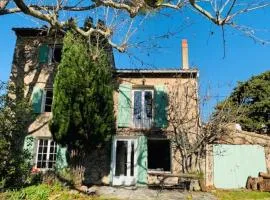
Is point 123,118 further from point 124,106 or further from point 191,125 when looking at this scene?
point 191,125

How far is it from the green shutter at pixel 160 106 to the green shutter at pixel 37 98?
19.7 feet

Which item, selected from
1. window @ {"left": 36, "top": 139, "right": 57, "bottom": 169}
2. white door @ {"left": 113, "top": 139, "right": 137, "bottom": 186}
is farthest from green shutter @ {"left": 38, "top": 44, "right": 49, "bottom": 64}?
Result: white door @ {"left": 113, "top": 139, "right": 137, "bottom": 186}

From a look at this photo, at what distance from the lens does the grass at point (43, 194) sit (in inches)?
447

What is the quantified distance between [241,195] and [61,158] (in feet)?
27.5

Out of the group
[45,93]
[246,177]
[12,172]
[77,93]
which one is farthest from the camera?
[45,93]

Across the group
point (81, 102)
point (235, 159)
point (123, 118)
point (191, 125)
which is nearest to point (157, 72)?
point (123, 118)

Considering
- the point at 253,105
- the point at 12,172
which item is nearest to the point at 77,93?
the point at 12,172

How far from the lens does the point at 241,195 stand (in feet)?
44.6

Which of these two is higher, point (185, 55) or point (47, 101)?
point (185, 55)

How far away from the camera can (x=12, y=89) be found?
46.0 ft

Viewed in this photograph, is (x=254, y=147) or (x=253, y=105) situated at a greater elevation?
(x=253, y=105)

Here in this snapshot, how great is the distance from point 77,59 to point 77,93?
1568mm

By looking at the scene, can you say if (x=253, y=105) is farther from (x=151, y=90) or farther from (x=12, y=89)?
(x=12, y=89)

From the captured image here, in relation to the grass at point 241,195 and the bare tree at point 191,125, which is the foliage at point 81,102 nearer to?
the bare tree at point 191,125
